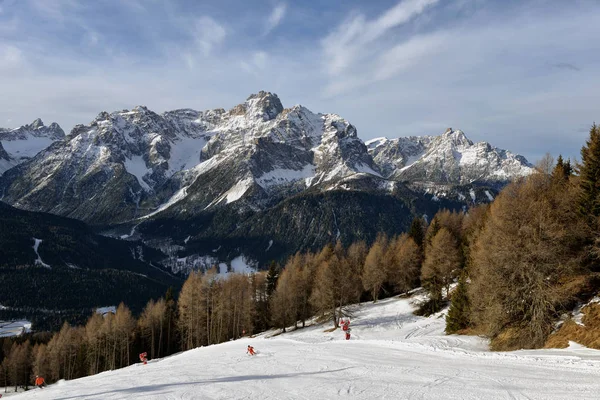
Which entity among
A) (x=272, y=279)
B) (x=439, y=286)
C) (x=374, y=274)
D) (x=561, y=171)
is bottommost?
(x=439, y=286)

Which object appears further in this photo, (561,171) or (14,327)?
(14,327)

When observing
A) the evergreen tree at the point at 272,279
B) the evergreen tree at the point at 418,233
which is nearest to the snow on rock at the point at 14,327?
the evergreen tree at the point at 272,279

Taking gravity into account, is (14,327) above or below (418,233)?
below

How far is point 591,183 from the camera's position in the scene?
118 ft

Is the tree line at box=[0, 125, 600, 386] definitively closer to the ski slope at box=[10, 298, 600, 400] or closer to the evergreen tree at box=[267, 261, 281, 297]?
the evergreen tree at box=[267, 261, 281, 297]

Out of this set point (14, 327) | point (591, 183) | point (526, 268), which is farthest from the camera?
point (14, 327)

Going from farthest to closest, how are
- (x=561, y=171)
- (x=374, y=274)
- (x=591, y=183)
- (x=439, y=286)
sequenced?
(x=374, y=274) < (x=439, y=286) < (x=561, y=171) < (x=591, y=183)

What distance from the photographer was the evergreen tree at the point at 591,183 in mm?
35375

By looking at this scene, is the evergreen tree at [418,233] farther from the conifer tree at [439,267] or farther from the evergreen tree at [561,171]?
the evergreen tree at [561,171]

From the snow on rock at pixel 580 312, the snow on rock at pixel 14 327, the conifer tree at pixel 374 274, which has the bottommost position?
the snow on rock at pixel 14 327

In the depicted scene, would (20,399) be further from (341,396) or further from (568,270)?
(568,270)

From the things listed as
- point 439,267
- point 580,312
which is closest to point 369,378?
point 580,312

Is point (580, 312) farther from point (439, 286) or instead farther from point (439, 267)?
point (439, 286)

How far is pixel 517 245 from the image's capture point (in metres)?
32.8
